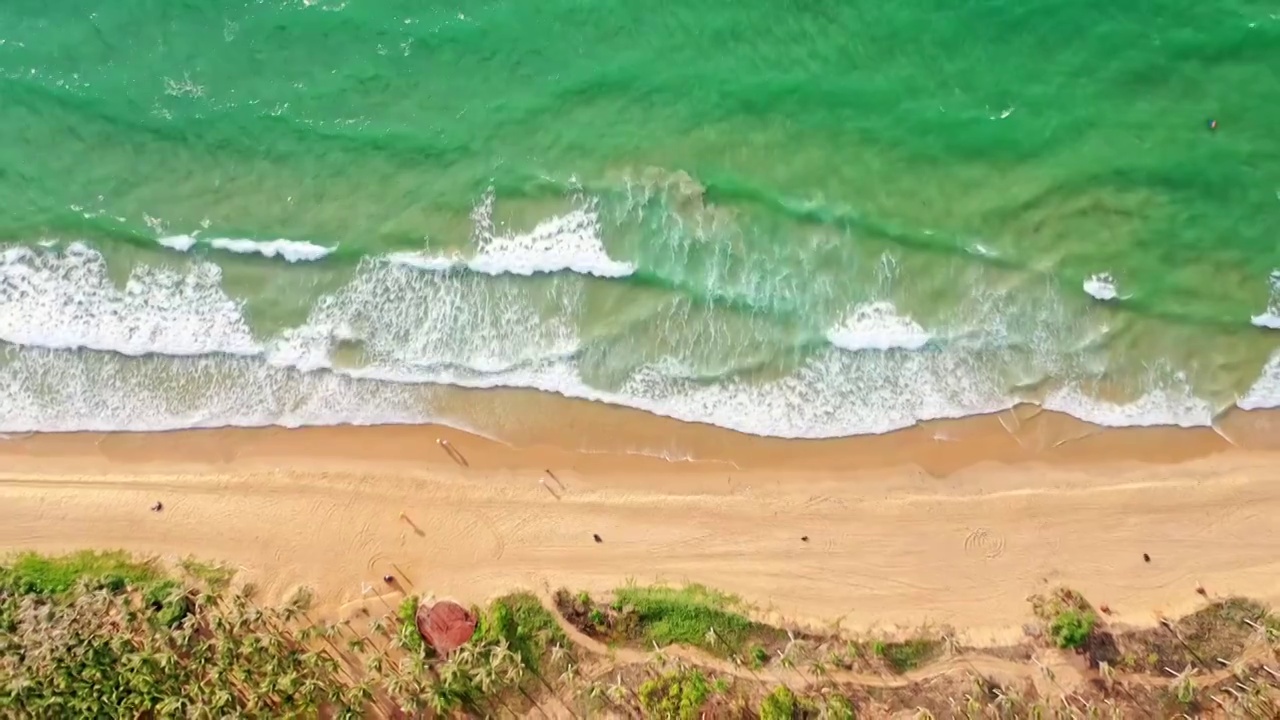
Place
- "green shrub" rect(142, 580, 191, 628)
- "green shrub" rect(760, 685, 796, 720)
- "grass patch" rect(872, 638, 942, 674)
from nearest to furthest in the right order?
"green shrub" rect(760, 685, 796, 720) < "grass patch" rect(872, 638, 942, 674) < "green shrub" rect(142, 580, 191, 628)

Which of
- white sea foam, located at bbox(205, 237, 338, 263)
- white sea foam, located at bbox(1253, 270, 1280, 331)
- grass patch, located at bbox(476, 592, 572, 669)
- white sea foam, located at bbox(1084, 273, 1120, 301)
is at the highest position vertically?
white sea foam, located at bbox(205, 237, 338, 263)

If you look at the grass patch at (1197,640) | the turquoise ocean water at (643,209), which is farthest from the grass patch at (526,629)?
the grass patch at (1197,640)

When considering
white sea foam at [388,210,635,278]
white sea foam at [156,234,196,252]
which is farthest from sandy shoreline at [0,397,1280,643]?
white sea foam at [156,234,196,252]

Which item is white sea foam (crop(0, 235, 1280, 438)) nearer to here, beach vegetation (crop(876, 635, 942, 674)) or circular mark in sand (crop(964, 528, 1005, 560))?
circular mark in sand (crop(964, 528, 1005, 560))

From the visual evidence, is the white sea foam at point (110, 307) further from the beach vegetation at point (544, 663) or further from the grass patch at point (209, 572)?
the beach vegetation at point (544, 663)

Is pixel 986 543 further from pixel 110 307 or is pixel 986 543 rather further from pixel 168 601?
pixel 110 307

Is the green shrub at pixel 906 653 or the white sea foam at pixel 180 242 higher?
the white sea foam at pixel 180 242
